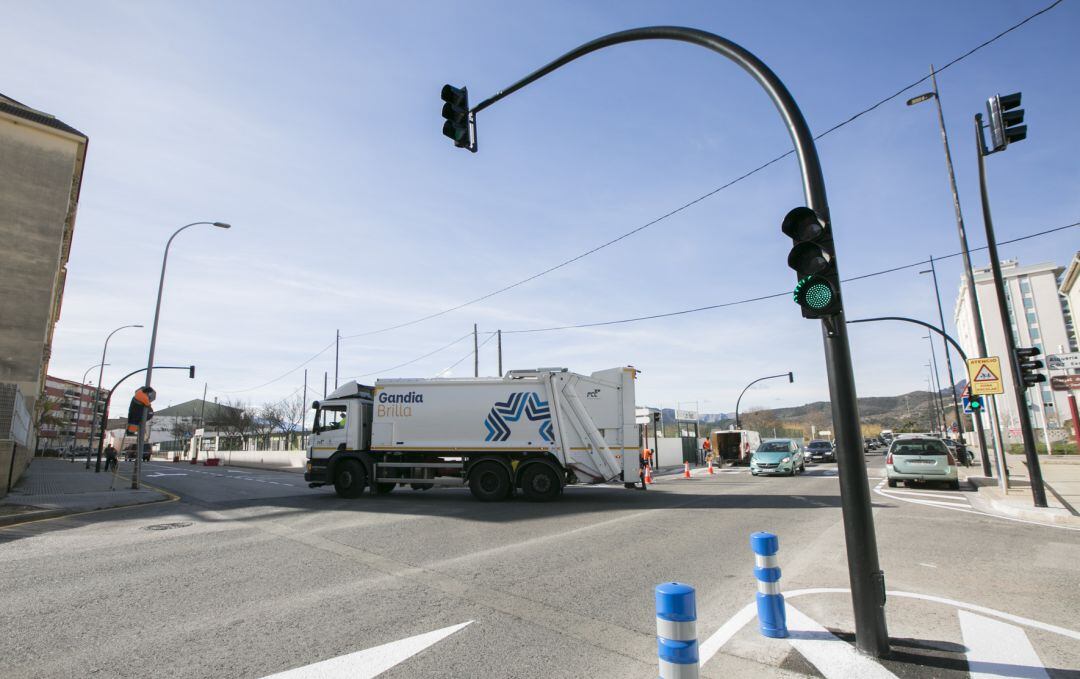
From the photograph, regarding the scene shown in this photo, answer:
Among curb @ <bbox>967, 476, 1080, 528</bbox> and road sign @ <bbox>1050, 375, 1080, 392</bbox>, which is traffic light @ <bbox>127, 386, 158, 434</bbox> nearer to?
curb @ <bbox>967, 476, 1080, 528</bbox>

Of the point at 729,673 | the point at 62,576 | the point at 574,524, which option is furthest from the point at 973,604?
the point at 62,576

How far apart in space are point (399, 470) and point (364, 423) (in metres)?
1.84

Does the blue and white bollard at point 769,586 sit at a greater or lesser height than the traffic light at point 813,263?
lesser

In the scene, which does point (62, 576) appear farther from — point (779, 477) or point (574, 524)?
point (779, 477)

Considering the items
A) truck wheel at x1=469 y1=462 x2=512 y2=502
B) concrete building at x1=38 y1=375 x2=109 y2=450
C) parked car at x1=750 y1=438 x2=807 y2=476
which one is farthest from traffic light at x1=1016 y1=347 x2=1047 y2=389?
concrete building at x1=38 y1=375 x2=109 y2=450

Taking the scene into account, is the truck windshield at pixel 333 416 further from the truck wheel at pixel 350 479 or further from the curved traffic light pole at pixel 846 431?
the curved traffic light pole at pixel 846 431

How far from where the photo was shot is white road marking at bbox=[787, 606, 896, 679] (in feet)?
11.6

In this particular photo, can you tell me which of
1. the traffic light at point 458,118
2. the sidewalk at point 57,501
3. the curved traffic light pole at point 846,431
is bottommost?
the sidewalk at point 57,501

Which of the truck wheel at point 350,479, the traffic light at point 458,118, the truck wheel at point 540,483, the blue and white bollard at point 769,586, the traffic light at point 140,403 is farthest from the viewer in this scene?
the traffic light at point 140,403

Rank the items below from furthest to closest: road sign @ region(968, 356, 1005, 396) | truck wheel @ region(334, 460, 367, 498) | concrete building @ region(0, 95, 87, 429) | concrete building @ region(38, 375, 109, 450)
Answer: concrete building @ region(38, 375, 109, 450) < concrete building @ region(0, 95, 87, 429) < truck wheel @ region(334, 460, 367, 498) < road sign @ region(968, 356, 1005, 396)

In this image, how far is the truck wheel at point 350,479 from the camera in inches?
592

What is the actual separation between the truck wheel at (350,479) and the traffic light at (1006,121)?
50.0 feet

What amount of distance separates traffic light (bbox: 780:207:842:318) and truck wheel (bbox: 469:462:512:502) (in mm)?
10930

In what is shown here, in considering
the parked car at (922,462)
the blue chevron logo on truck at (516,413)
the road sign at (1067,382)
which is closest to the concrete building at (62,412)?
the blue chevron logo on truck at (516,413)
